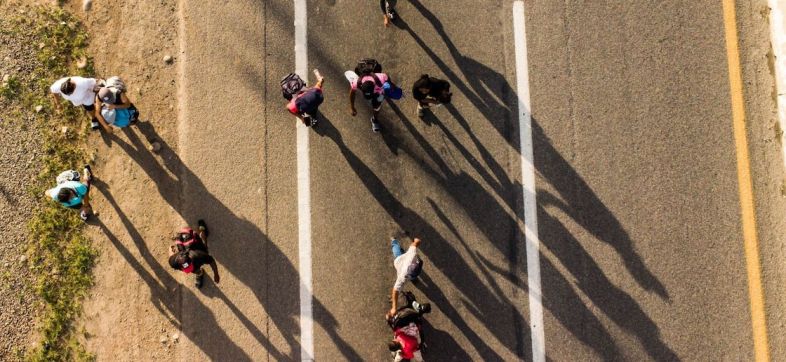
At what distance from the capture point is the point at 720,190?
255 inches

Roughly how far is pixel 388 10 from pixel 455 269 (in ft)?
12.5

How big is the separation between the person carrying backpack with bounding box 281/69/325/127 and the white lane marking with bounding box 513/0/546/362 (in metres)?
2.85

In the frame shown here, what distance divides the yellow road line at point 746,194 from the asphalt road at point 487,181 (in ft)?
0.32

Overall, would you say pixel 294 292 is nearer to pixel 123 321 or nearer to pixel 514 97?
pixel 123 321

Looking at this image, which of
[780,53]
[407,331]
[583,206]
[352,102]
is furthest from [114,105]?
[780,53]

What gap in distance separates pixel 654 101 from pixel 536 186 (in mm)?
2073

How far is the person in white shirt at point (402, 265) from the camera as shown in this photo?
5930 mm

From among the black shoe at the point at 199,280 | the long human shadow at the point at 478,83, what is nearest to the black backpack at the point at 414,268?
the long human shadow at the point at 478,83

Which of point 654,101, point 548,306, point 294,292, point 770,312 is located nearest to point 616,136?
point 654,101

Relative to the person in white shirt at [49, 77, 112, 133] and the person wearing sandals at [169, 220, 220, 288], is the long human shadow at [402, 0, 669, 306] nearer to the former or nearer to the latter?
the person wearing sandals at [169, 220, 220, 288]

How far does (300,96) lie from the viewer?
5922mm

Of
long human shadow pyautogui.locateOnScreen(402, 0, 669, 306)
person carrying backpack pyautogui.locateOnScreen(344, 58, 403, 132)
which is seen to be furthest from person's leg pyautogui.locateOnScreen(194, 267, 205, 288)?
long human shadow pyautogui.locateOnScreen(402, 0, 669, 306)

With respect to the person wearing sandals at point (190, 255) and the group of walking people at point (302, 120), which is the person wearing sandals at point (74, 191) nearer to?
the group of walking people at point (302, 120)

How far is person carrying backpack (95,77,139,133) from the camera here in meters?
5.94
